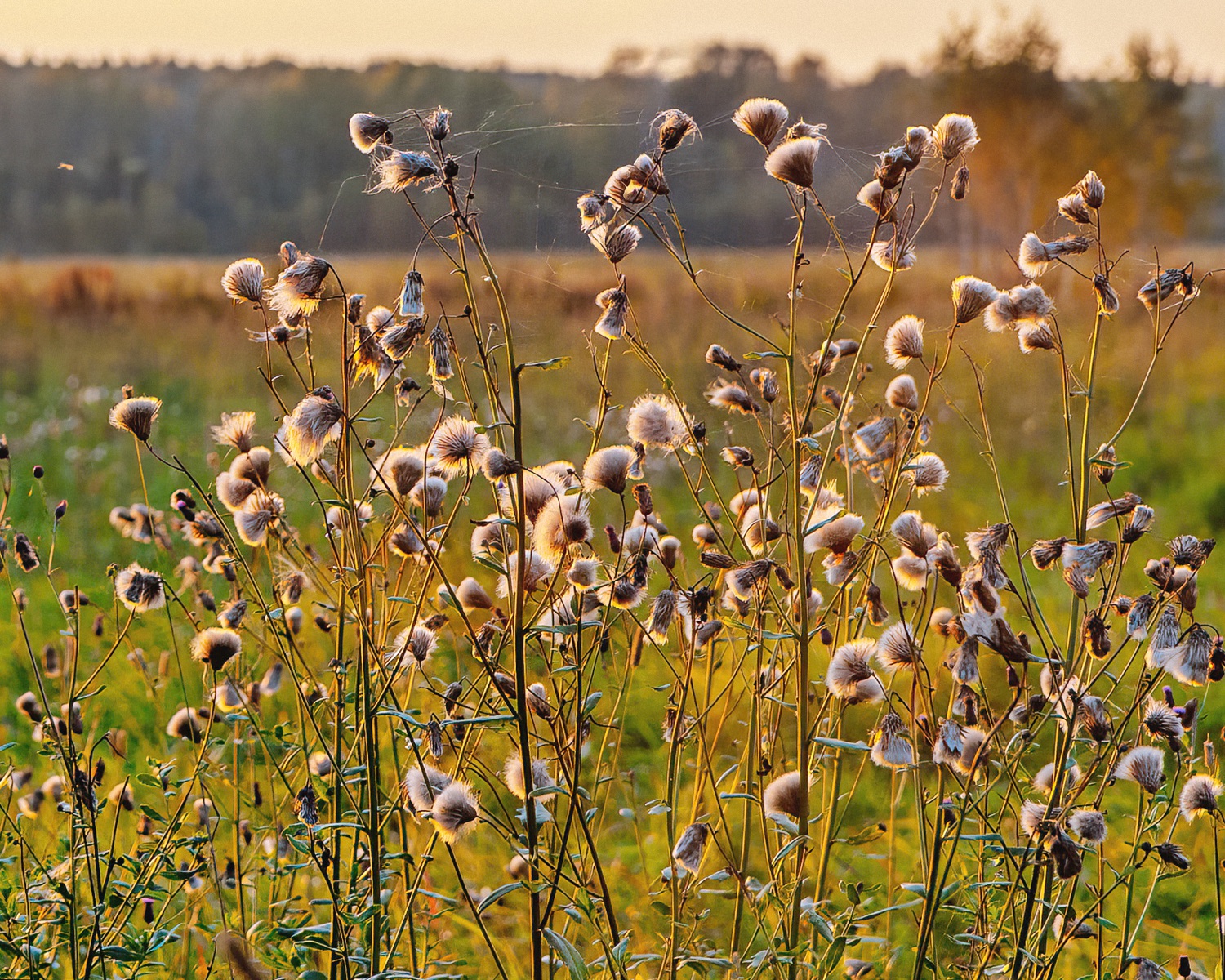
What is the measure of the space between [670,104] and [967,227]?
13.2m

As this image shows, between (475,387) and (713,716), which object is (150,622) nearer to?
(713,716)

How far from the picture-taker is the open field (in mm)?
1717

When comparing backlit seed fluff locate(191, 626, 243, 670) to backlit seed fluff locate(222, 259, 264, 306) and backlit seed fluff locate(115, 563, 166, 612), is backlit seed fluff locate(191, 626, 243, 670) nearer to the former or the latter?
backlit seed fluff locate(115, 563, 166, 612)

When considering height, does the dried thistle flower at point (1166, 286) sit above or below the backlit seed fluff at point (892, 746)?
above

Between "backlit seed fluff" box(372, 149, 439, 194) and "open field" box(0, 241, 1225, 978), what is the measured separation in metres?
0.26

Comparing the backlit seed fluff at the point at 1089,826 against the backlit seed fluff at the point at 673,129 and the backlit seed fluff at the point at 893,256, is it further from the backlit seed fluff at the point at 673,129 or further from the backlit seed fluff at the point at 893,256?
the backlit seed fluff at the point at 673,129

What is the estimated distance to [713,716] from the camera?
343cm

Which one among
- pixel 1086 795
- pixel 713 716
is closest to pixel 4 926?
pixel 713 716

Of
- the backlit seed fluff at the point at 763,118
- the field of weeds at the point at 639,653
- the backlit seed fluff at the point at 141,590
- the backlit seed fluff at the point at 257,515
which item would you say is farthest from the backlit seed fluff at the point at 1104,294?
the backlit seed fluff at the point at 141,590

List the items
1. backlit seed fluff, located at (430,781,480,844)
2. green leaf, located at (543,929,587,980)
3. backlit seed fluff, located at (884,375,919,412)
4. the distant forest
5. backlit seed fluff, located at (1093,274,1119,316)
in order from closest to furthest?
green leaf, located at (543,929,587,980) → backlit seed fluff, located at (430,781,480,844) → backlit seed fluff, located at (1093,274,1119,316) → backlit seed fluff, located at (884,375,919,412) → the distant forest

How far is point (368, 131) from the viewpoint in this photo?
141 cm

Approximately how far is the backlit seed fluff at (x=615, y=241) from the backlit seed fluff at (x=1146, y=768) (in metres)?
0.98

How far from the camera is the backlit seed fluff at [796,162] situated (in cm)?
145

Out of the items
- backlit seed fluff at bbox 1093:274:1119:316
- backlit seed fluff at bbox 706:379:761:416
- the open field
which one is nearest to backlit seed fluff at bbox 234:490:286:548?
the open field
